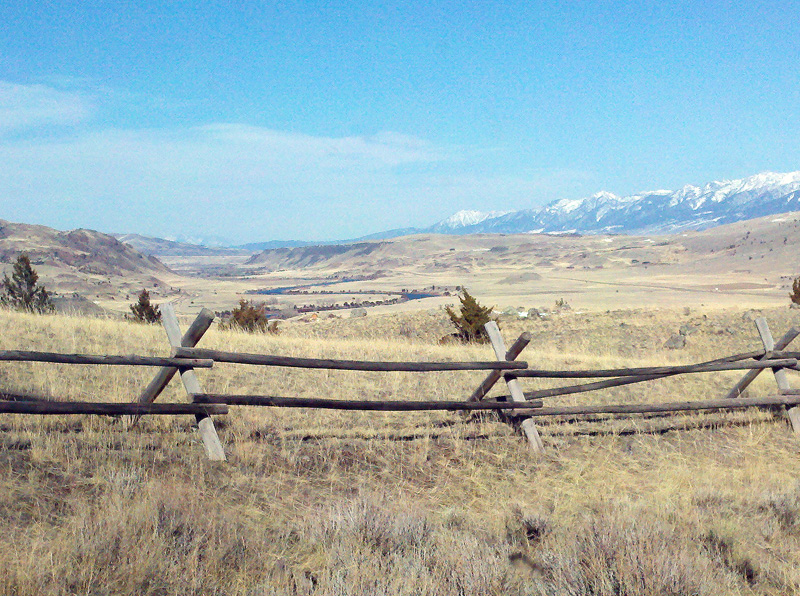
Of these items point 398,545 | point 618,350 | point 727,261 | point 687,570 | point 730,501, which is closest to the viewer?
point 687,570

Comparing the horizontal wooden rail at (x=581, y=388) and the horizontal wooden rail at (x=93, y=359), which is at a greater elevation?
the horizontal wooden rail at (x=93, y=359)

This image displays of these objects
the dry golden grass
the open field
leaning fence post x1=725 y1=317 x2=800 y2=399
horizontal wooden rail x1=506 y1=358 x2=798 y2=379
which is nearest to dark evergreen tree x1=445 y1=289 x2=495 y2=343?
the dry golden grass

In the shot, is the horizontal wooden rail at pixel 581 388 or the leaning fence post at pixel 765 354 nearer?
the horizontal wooden rail at pixel 581 388

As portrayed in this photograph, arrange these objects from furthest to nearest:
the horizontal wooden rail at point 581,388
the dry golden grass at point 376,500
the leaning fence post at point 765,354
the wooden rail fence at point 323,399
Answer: the leaning fence post at point 765,354
the horizontal wooden rail at point 581,388
the wooden rail fence at point 323,399
the dry golden grass at point 376,500

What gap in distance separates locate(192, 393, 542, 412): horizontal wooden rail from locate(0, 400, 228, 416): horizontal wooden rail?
0.09 metres

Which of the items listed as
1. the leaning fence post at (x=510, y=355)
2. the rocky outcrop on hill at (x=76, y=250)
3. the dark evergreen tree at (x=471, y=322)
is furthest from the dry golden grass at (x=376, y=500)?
the rocky outcrop on hill at (x=76, y=250)

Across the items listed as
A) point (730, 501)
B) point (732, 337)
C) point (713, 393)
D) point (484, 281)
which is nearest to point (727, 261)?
point (484, 281)

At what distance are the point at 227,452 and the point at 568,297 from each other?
60566mm

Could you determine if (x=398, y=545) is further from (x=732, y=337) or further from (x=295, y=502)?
(x=732, y=337)

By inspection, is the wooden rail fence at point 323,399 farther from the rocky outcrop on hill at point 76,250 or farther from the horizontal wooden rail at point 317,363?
the rocky outcrop on hill at point 76,250

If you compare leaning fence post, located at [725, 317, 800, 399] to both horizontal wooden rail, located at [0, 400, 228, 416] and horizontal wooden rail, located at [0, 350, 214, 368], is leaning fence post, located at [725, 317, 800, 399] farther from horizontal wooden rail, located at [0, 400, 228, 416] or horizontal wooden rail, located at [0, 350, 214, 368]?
horizontal wooden rail, located at [0, 350, 214, 368]

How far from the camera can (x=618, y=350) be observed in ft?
70.8

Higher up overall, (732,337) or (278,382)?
(278,382)

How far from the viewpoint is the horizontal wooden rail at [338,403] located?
5.70 meters
